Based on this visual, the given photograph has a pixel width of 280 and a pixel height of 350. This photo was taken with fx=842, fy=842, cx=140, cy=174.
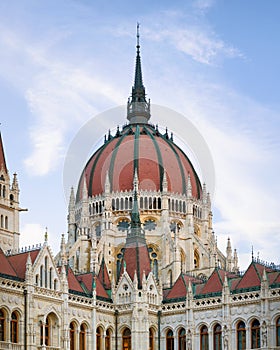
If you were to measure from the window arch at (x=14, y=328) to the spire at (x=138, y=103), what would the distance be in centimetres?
4311

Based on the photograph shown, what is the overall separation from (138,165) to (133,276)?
2228 centimetres

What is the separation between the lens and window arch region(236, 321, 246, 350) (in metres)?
64.0

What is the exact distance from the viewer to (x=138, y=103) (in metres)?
99.8

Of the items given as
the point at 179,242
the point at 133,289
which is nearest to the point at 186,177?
the point at 179,242

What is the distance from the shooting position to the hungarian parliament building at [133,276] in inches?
2419

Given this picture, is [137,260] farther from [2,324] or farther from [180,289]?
[2,324]

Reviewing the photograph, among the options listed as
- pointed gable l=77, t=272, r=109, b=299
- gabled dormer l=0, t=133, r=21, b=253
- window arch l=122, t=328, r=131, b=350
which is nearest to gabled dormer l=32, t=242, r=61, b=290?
pointed gable l=77, t=272, r=109, b=299

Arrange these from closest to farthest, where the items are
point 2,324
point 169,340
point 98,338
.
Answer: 1. point 2,324
2. point 98,338
3. point 169,340

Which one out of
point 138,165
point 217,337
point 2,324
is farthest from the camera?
point 138,165

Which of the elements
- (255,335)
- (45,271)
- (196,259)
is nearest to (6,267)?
(45,271)

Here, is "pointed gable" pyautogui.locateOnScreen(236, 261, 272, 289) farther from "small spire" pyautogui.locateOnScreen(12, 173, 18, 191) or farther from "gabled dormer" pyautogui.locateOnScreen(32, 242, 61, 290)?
"small spire" pyautogui.locateOnScreen(12, 173, 18, 191)

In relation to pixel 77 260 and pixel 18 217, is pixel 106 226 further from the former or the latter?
pixel 18 217

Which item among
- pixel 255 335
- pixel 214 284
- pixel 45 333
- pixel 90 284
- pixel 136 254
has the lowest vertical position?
pixel 255 335

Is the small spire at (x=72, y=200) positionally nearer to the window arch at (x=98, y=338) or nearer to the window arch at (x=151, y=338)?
the window arch at (x=151, y=338)
